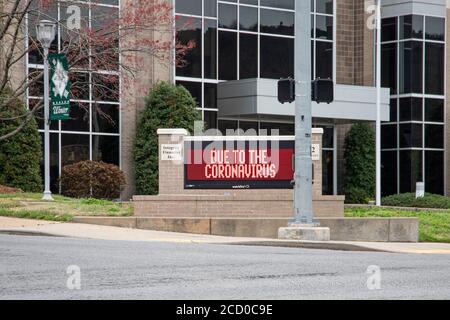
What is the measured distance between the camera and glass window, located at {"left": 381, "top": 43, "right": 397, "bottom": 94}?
145ft

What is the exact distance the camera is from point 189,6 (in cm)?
3962

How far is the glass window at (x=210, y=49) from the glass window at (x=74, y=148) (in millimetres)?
5697

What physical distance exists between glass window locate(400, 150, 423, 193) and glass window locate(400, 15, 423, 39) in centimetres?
478

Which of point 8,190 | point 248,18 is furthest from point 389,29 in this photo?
point 8,190

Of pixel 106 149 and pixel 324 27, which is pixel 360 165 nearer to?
pixel 324 27

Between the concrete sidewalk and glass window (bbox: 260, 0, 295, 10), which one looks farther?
glass window (bbox: 260, 0, 295, 10)

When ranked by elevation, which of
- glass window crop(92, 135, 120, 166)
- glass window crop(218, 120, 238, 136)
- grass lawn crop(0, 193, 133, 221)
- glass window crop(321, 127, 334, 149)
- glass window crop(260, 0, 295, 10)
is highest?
glass window crop(260, 0, 295, 10)

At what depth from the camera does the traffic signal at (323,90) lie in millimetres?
21641

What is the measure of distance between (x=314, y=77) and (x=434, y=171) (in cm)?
635

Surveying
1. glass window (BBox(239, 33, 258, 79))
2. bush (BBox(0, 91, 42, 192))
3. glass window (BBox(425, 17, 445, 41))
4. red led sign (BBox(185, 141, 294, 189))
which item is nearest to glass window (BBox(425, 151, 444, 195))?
glass window (BBox(425, 17, 445, 41))

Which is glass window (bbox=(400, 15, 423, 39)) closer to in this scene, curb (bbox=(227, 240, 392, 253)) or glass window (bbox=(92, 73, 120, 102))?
glass window (bbox=(92, 73, 120, 102))
